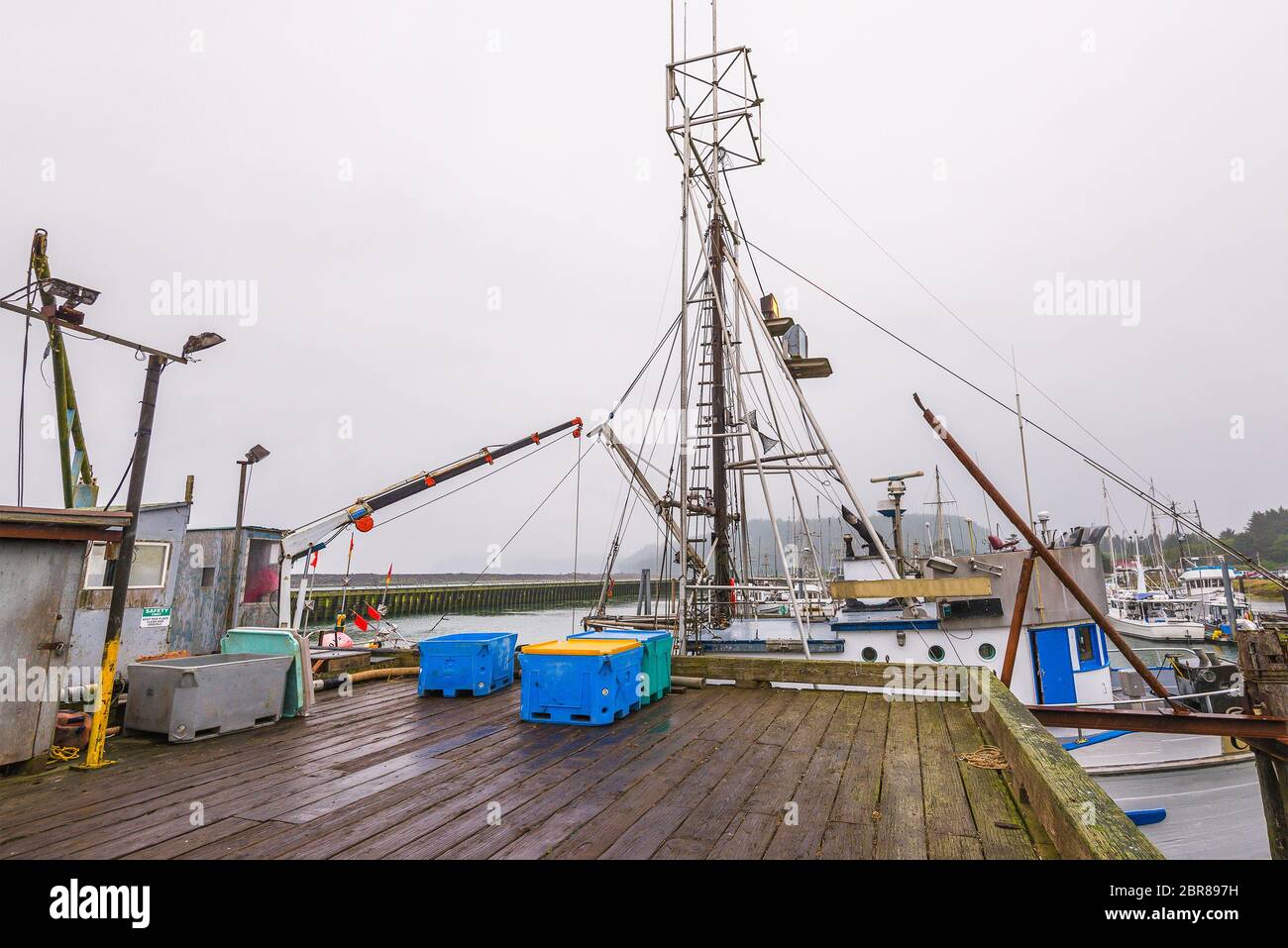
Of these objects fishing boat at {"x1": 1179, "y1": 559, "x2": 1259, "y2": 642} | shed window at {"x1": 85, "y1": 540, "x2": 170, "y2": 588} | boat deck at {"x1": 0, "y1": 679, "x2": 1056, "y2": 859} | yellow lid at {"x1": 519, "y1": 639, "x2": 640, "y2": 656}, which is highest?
shed window at {"x1": 85, "y1": 540, "x2": 170, "y2": 588}

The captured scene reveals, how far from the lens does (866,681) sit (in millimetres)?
9094

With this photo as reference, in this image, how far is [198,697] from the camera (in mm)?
6754

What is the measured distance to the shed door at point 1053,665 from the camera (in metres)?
13.2

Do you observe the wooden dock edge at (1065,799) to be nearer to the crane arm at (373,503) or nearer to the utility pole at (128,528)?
the utility pole at (128,528)

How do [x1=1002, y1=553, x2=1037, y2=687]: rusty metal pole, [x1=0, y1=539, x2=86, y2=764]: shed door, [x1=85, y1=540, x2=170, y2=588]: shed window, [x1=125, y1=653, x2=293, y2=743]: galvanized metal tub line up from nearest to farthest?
[x1=0, y1=539, x2=86, y2=764]: shed door < [x1=125, y1=653, x2=293, y2=743]: galvanized metal tub < [x1=1002, y1=553, x2=1037, y2=687]: rusty metal pole < [x1=85, y1=540, x2=170, y2=588]: shed window

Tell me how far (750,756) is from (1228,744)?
13.4m

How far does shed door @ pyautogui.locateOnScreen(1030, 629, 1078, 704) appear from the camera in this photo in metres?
13.2

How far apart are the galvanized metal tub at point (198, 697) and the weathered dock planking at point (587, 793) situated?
0.65 ft

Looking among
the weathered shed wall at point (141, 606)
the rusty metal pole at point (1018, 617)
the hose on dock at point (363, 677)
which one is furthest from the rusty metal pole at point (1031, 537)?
the weathered shed wall at point (141, 606)

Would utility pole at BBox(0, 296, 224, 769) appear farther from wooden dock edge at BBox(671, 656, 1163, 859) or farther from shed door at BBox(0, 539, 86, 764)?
wooden dock edge at BBox(671, 656, 1163, 859)

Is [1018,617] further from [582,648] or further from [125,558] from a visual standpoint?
[125,558]

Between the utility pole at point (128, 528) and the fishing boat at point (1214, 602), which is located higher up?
the utility pole at point (128, 528)

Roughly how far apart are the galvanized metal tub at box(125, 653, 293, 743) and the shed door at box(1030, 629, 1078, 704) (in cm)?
1449

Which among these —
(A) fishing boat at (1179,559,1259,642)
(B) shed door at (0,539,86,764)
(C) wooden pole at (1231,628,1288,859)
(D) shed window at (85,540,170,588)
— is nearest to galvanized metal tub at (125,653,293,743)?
(B) shed door at (0,539,86,764)
